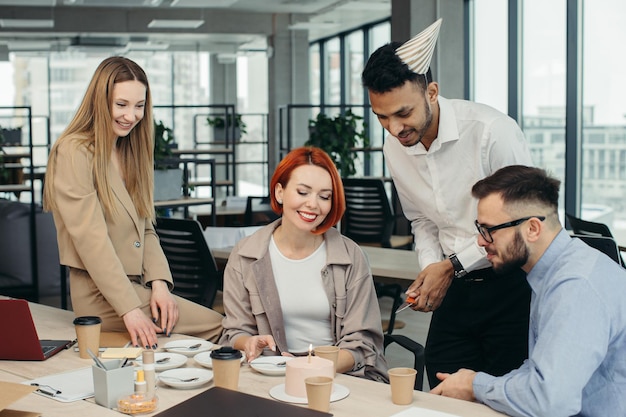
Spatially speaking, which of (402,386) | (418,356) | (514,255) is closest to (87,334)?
(402,386)

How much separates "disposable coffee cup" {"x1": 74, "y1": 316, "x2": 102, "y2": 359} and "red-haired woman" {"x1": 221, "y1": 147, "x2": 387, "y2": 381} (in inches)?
18.4

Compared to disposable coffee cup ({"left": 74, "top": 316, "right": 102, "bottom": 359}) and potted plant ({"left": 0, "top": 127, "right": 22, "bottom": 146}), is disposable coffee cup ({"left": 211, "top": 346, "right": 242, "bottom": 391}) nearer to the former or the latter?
disposable coffee cup ({"left": 74, "top": 316, "right": 102, "bottom": 359})

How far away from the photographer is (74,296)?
2803 mm

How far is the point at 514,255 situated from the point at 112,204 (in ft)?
4.34

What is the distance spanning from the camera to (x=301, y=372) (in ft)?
6.54

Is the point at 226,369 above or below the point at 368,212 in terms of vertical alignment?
below

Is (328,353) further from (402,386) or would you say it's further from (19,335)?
(19,335)

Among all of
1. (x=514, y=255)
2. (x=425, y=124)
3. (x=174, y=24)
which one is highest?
(x=174, y=24)

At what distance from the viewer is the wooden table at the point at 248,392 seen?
6.28 ft

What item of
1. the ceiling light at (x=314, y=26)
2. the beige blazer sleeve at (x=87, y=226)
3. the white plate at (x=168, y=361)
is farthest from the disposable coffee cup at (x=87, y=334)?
the ceiling light at (x=314, y=26)

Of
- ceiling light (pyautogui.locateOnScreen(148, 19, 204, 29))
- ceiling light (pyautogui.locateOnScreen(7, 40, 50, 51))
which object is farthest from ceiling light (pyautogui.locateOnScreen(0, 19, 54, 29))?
ceiling light (pyautogui.locateOnScreen(148, 19, 204, 29))

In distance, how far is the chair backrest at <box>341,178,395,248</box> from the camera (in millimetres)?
6746

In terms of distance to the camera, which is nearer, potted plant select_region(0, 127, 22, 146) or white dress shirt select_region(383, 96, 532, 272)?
white dress shirt select_region(383, 96, 532, 272)

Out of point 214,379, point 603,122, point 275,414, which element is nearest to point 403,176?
point 214,379
